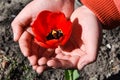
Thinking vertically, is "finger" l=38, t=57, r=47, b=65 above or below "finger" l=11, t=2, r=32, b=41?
below

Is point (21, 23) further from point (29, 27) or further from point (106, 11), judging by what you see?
point (106, 11)

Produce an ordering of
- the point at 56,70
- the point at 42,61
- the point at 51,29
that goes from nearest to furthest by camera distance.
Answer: the point at 42,61 < the point at 51,29 < the point at 56,70

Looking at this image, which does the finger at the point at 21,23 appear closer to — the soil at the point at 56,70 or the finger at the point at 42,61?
the finger at the point at 42,61

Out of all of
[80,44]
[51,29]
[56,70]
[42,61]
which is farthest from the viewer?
[56,70]

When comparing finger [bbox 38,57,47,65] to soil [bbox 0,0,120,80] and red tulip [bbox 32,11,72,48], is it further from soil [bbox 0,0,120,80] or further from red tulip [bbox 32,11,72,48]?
soil [bbox 0,0,120,80]

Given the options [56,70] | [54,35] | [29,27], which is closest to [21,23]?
[29,27]

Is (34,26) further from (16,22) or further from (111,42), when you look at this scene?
(111,42)

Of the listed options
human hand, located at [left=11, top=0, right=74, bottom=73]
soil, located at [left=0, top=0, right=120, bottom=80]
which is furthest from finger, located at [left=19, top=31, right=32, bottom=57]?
soil, located at [left=0, top=0, right=120, bottom=80]

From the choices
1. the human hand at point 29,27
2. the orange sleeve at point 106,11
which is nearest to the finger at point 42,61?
the human hand at point 29,27
